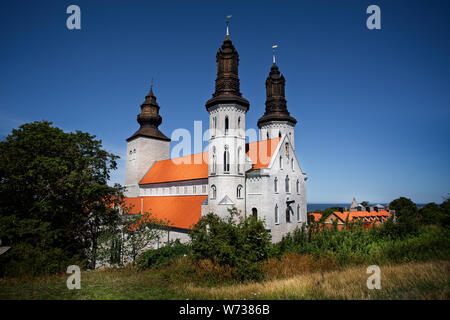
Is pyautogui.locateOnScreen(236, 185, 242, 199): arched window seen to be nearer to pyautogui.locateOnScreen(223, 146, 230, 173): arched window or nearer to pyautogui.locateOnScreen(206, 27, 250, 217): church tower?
pyautogui.locateOnScreen(206, 27, 250, 217): church tower

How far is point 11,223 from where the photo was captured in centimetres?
1508

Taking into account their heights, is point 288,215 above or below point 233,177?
below

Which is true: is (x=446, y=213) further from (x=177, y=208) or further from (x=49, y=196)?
(x=49, y=196)

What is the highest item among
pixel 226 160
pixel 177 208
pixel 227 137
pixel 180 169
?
pixel 227 137

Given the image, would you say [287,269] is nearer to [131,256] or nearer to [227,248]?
[227,248]

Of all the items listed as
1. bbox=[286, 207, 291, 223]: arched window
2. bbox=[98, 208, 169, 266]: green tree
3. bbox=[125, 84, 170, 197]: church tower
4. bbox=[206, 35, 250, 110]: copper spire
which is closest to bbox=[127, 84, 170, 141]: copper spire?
bbox=[125, 84, 170, 197]: church tower

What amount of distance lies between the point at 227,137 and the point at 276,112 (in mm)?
13009

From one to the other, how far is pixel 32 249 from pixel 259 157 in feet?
67.7

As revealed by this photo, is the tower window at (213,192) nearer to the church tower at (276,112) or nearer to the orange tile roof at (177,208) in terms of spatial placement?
the orange tile roof at (177,208)

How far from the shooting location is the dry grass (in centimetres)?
656

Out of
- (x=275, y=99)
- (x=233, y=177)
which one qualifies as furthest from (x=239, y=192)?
(x=275, y=99)

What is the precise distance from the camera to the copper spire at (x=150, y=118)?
132 feet

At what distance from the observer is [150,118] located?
133 feet
